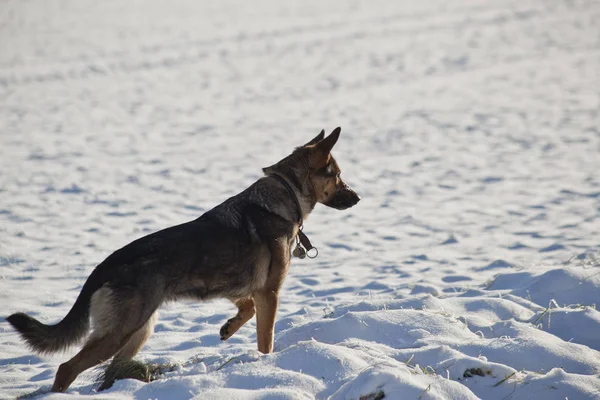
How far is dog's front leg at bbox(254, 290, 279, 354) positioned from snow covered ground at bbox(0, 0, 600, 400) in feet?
0.88

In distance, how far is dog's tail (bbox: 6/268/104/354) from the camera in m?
4.44

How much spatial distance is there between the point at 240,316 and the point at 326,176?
1.44 m

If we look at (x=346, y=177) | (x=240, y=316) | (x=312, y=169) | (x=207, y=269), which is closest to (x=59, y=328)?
(x=207, y=269)

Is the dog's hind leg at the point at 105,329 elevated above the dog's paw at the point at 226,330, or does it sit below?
above

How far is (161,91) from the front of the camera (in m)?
19.0

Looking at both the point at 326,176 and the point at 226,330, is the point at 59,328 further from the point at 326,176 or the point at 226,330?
the point at 326,176

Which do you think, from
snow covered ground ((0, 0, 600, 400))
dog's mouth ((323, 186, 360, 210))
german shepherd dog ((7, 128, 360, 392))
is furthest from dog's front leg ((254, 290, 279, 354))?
dog's mouth ((323, 186, 360, 210))

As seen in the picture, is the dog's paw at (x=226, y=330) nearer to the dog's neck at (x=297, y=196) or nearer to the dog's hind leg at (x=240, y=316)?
the dog's hind leg at (x=240, y=316)

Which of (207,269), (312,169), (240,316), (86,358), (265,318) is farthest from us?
(312,169)

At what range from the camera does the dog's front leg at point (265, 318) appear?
535 cm

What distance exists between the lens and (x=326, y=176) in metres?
6.18

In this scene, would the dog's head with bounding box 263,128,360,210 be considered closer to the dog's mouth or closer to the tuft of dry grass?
the dog's mouth

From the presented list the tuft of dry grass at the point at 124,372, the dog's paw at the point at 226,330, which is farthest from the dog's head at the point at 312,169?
the tuft of dry grass at the point at 124,372

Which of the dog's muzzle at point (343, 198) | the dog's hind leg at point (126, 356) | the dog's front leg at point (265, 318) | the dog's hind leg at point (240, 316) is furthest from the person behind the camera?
the dog's muzzle at point (343, 198)
